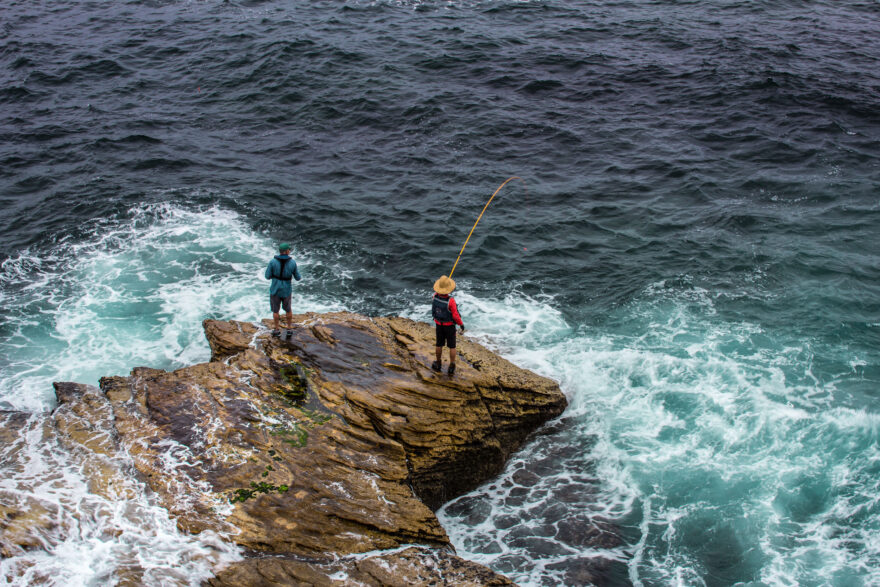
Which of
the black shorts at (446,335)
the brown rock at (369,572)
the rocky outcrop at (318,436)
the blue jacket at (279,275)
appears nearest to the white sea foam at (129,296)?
the rocky outcrop at (318,436)

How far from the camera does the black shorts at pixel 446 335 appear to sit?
11734 millimetres

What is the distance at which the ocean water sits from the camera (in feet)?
35.7

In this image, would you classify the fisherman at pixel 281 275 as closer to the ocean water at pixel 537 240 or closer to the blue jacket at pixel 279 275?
the blue jacket at pixel 279 275

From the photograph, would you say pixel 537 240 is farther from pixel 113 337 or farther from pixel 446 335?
pixel 113 337

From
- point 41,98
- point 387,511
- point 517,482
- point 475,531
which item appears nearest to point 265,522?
point 387,511

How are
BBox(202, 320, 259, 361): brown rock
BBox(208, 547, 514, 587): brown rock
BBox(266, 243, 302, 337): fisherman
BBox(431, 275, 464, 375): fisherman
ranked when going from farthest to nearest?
BBox(202, 320, 259, 361): brown rock → BBox(266, 243, 302, 337): fisherman → BBox(431, 275, 464, 375): fisherman → BBox(208, 547, 514, 587): brown rock

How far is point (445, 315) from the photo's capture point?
11.4 m

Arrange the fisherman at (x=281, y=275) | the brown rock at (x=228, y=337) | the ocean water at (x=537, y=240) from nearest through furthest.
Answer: the ocean water at (x=537, y=240)
the fisherman at (x=281, y=275)
the brown rock at (x=228, y=337)

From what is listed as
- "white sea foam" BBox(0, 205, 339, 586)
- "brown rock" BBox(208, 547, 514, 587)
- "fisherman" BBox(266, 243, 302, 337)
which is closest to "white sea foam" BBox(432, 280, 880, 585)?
"brown rock" BBox(208, 547, 514, 587)

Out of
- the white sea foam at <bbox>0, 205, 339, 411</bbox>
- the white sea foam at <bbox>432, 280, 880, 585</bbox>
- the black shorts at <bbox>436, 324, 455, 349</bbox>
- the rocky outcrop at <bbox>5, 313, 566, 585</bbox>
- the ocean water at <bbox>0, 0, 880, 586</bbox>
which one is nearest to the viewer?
the rocky outcrop at <bbox>5, 313, 566, 585</bbox>

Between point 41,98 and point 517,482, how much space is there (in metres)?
28.7

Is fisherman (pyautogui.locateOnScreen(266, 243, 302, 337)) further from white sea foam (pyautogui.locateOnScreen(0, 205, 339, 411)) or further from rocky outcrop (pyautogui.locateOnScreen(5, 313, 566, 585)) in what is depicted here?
white sea foam (pyautogui.locateOnScreen(0, 205, 339, 411))

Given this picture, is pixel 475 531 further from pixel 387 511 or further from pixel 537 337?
pixel 537 337

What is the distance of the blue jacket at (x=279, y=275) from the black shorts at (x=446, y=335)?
303 centimetres
